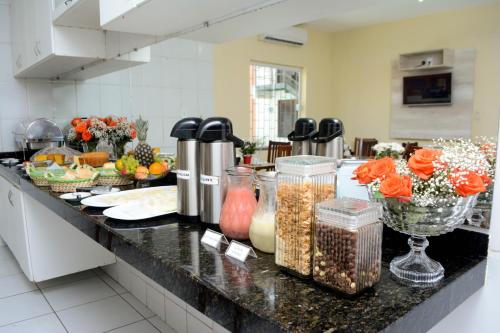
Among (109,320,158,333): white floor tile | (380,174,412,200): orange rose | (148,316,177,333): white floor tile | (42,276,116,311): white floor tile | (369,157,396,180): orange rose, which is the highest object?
(369,157,396,180): orange rose

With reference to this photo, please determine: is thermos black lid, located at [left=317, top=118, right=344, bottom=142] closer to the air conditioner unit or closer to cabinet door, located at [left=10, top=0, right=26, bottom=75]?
the air conditioner unit

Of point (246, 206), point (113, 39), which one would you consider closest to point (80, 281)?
point (113, 39)

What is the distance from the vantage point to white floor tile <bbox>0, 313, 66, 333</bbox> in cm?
188

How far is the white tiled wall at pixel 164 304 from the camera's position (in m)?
1.73

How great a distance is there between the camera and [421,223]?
2.36ft

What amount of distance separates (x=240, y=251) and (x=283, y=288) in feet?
0.57

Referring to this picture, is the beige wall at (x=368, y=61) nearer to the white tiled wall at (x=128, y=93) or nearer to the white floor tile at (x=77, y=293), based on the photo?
the white tiled wall at (x=128, y=93)

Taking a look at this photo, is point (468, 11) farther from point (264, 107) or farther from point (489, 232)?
point (264, 107)

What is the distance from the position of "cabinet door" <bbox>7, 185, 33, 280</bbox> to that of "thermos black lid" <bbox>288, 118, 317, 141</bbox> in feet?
5.67

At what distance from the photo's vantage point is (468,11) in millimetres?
1111

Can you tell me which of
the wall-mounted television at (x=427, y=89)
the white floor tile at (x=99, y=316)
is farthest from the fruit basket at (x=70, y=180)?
the wall-mounted television at (x=427, y=89)

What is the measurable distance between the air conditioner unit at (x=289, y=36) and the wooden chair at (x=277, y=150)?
500 mm

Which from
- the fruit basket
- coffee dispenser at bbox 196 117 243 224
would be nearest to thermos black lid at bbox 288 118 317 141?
coffee dispenser at bbox 196 117 243 224

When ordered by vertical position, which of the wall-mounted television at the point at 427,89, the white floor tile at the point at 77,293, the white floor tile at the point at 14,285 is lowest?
the white floor tile at the point at 77,293
